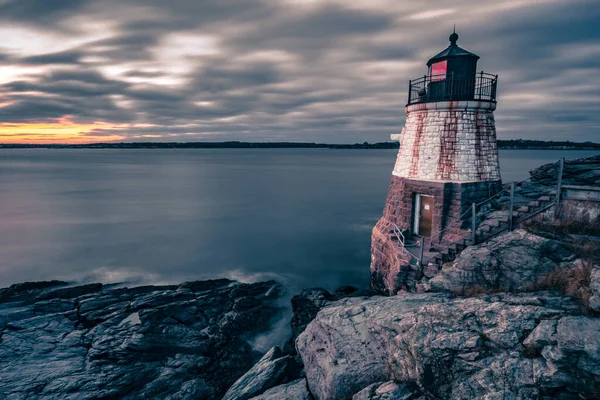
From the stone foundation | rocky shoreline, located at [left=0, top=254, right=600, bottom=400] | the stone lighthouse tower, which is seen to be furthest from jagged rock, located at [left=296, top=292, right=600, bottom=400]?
the stone lighthouse tower

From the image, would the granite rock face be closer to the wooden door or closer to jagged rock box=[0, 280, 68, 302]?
jagged rock box=[0, 280, 68, 302]

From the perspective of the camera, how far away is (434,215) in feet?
41.4

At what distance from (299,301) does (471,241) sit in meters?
8.12

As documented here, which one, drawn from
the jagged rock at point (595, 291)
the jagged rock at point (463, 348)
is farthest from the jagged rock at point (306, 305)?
the jagged rock at point (595, 291)

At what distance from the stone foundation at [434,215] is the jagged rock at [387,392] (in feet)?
17.5

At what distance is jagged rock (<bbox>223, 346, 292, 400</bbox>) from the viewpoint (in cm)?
840

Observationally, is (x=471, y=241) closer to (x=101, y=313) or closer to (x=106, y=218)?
(x=101, y=313)

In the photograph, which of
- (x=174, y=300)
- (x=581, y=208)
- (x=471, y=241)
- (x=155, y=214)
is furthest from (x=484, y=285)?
(x=155, y=214)

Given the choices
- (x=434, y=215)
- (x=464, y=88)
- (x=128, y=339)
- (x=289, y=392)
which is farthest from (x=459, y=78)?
(x=128, y=339)

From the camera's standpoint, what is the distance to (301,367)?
9000mm

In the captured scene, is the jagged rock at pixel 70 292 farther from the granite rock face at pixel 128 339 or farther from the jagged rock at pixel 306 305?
the jagged rock at pixel 306 305

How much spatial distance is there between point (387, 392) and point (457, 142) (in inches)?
366

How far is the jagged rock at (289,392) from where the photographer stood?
7655 mm

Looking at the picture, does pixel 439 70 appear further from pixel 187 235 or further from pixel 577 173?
pixel 187 235
